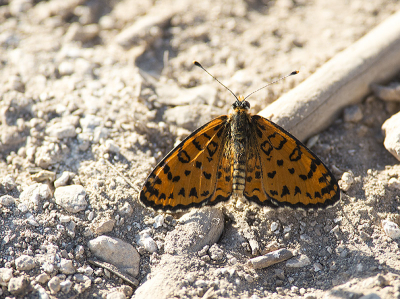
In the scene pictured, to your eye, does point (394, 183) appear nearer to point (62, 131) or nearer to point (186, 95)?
point (186, 95)

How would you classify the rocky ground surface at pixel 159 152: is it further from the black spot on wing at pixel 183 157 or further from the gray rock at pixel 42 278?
the black spot on wing at pixel 183 157

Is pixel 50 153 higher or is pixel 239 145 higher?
pixel 239 145

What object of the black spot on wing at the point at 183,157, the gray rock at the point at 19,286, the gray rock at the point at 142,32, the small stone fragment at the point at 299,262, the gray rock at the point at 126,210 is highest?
the gray rock at the point at 142,32

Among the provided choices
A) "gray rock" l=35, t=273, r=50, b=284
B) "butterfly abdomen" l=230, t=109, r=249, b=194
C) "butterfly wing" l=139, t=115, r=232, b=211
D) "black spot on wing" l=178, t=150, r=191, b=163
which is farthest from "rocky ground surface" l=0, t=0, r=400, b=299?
"black spot on wing" l=178, t=150, r=191, b=163

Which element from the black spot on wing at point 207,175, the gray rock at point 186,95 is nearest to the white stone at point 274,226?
the black spot on wing at point 207,175

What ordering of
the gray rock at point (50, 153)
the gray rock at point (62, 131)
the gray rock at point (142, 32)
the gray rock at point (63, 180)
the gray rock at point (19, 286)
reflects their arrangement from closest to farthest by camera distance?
1. the gray rock at point (19, 286)
2. the gray rock at point (63, 180)
3. the gray rock at point (50, 153)
4. the gray rock at point (62, 131)
5. the gray rock at point (142, 32)

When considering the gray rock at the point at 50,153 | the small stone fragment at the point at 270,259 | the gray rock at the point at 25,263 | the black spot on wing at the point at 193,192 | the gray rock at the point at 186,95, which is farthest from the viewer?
the gray rock at the point at 186,95

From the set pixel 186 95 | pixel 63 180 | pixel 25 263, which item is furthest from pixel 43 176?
pixel 186 95
